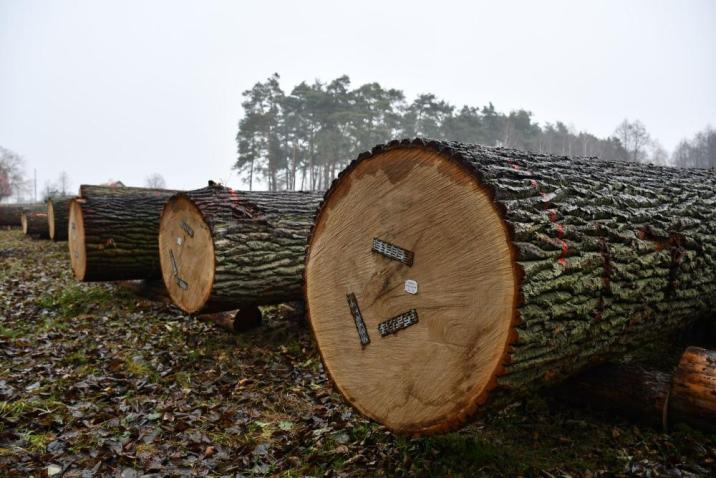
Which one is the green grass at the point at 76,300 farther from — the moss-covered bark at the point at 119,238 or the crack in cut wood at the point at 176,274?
the crack in cut wood at the point at 176,274

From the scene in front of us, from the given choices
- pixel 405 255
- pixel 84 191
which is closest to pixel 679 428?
pixel 405 255

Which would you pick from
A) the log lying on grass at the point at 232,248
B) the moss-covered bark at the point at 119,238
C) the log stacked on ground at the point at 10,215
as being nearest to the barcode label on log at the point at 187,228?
the log lying on grass at the point at 232,248

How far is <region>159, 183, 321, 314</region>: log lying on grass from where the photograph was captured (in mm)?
4941

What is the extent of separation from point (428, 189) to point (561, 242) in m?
0.70

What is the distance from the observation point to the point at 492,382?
81.8 inches

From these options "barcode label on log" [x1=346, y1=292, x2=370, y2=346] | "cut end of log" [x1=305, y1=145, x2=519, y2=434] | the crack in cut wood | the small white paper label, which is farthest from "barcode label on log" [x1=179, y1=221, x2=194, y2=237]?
the small white paper label

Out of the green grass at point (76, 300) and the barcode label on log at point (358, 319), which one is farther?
the green grass at point (76, 300)

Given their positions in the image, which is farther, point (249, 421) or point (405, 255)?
point (249, 421)

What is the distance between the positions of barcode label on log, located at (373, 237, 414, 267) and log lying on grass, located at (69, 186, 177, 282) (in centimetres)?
534

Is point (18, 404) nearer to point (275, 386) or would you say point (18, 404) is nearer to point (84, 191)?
point (275, 386)

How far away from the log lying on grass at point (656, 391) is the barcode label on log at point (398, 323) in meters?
1.63

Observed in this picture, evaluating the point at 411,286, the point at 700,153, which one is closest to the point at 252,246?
the point at 411,286

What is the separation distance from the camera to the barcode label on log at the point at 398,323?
244 centimetres

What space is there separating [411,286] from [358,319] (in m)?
0.48
